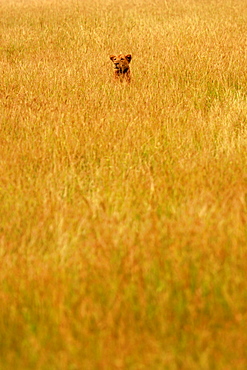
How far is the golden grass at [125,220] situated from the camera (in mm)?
2367

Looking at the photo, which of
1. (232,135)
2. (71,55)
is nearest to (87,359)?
(232,135)

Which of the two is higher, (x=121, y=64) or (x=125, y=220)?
(x=121, y=64)

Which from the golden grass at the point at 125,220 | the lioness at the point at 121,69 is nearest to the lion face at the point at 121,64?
the lioness at the point at 121,69

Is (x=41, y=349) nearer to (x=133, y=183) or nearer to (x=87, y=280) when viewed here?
(x=87, y=280)

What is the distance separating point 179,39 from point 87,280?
815 centimetres

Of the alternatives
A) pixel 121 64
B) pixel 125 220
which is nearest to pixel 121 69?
pixel 121 64

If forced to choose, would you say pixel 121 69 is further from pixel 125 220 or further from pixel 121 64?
pixel 125 220

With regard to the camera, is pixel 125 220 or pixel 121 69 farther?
pixel 121 69

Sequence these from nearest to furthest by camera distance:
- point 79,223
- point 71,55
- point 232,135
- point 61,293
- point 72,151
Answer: point 61,293, point 79,223, point 72,151, point 232,135, point 71,55

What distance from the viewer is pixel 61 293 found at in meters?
2.62

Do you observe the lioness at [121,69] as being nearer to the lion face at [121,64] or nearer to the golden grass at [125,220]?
the lion face at [121,64]

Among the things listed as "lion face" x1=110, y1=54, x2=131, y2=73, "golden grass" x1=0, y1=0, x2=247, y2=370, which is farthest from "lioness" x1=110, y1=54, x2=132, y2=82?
"golden grass" x1=0, y1=0, x2=247, y2=370

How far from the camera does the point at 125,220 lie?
11.0ft

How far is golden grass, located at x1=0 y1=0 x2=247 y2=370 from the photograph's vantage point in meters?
2.37
